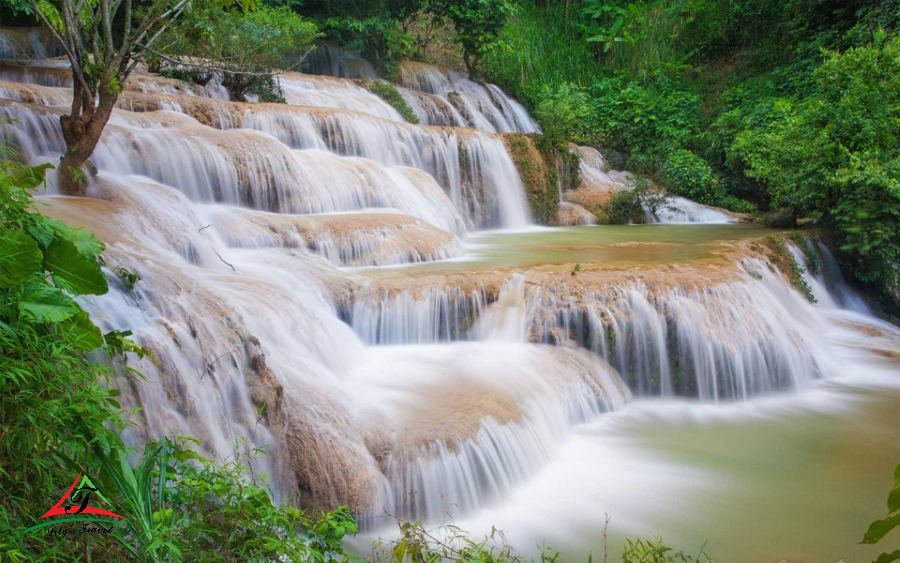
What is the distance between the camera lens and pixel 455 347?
668cm

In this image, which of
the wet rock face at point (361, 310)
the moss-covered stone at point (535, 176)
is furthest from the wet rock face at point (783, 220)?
the moss-covered stone at point (535, 176)

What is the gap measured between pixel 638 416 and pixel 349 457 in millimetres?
3067

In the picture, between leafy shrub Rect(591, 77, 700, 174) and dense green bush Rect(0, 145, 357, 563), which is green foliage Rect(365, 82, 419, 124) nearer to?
leafy shrub Rect(591, 77, 700, 174)

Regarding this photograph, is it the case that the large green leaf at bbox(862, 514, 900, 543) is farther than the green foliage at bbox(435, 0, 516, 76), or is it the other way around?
the green foliage at bbox(435, 0, 516, 76)

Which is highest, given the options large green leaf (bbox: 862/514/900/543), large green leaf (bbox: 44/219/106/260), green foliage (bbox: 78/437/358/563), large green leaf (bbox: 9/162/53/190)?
large green leaf (bbox: 9/162/53/190)

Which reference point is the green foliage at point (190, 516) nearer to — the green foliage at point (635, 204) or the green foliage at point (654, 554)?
the green foliage at point (654, 554)

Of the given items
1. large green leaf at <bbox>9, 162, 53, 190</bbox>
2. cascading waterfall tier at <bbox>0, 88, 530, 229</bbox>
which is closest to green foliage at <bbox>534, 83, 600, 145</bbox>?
cascading waterfall tier at <bbox>0, 88, 530, 229</bbox>

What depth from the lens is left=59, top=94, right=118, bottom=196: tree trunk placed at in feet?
20.0

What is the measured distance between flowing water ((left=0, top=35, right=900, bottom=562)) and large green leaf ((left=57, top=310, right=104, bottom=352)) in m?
0.33

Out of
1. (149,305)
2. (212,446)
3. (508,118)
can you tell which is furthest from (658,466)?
(508,118)

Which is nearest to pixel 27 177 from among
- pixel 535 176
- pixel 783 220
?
pixel 535 176

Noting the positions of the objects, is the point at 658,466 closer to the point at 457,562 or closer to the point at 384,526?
the point at 384,526

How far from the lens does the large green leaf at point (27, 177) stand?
2613mm

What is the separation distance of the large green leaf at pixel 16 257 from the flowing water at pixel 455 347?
663 mm
